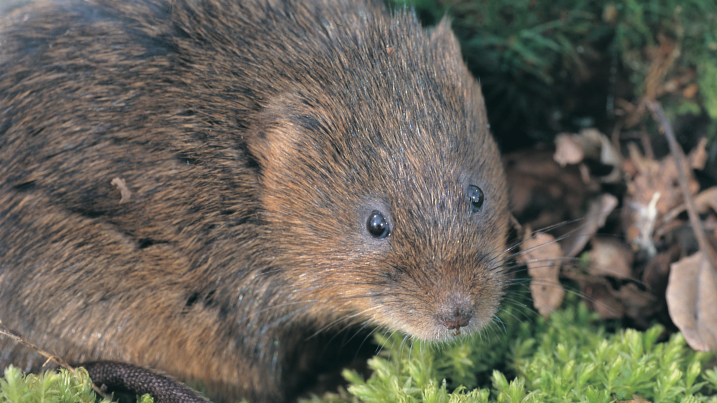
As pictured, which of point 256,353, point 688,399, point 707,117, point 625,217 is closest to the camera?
point 688,399

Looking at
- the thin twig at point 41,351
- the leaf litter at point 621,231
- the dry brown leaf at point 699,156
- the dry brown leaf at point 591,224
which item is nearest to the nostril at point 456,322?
the leaf litter at point 621,231

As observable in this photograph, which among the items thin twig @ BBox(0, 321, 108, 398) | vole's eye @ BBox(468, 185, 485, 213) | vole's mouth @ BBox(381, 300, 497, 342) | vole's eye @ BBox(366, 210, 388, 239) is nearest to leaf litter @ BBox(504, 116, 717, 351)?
vole's eye @ BBox(468, 185, 485, 213)

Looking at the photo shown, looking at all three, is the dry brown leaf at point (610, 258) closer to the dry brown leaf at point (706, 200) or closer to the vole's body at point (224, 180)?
the dry brown leaf at point (706, 200)

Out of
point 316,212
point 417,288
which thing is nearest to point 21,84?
point 316,212

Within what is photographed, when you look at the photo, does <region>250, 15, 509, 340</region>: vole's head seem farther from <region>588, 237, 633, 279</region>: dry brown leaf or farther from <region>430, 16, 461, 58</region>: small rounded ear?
<region>588, 237, 633, 279</region>: dry brown leaf

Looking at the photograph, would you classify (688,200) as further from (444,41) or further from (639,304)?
(444,41)

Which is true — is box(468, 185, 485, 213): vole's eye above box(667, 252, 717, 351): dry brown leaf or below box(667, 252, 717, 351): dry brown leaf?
above

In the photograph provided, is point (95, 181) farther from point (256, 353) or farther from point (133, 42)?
point (256, 353)
